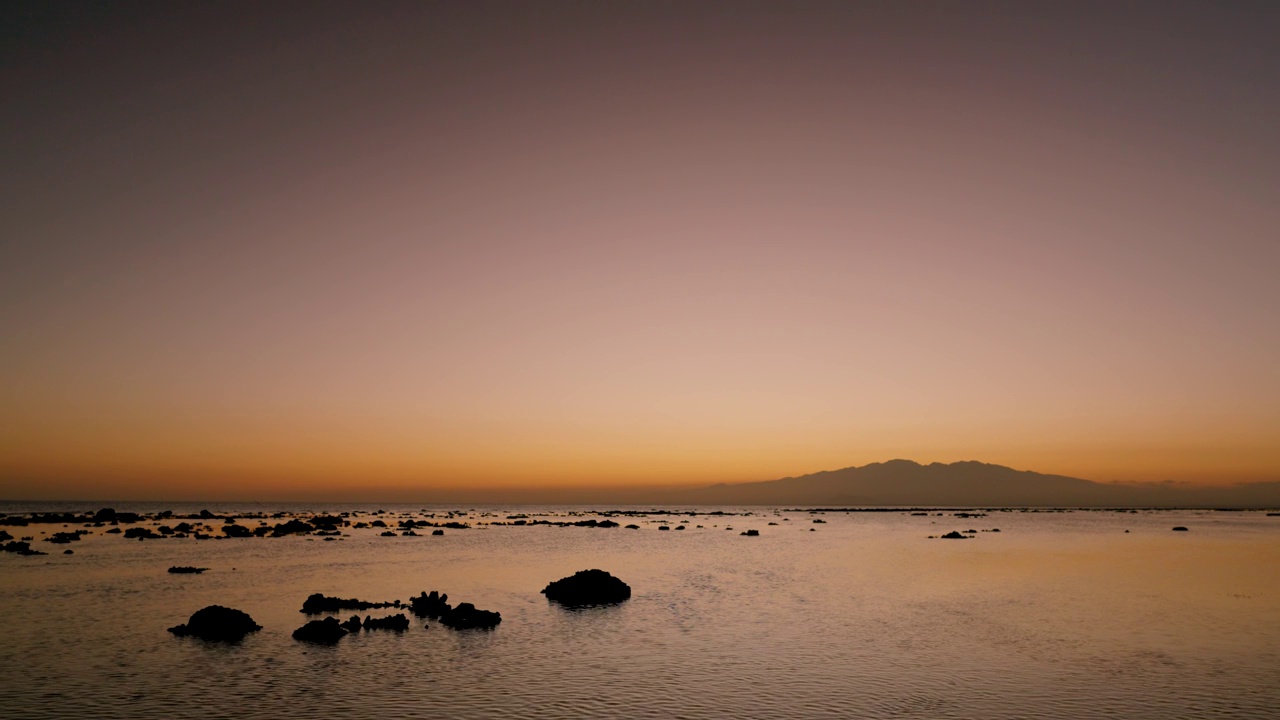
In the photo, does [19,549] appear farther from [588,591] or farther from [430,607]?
[588,591]

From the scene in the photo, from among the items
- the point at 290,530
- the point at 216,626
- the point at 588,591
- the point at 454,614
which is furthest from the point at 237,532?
the point at 454,614

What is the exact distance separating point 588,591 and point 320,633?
16.4 meters

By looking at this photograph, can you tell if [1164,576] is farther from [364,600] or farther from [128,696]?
[128,696]

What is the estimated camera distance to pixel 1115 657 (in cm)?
3141

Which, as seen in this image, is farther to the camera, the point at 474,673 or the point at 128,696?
the point at 474,673

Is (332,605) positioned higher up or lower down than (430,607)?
lower down

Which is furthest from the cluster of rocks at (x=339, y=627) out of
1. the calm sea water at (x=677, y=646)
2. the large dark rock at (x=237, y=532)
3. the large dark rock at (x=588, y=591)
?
the large dark rock at (x=237, y=532)

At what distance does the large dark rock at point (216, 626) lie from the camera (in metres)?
34.6

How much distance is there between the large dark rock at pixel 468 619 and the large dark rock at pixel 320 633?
5.01 meters

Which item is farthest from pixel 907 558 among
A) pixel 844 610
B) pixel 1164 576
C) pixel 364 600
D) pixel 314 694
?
pixel 314 694

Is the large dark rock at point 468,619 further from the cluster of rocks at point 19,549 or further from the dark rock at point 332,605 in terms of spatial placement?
the cluster of rocks at point 19,549

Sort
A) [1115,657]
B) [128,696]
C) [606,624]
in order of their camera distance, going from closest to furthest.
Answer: [128,696] → [1115,657] → [606,624]

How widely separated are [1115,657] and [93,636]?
4254 centimetres

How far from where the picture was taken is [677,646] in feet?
109
